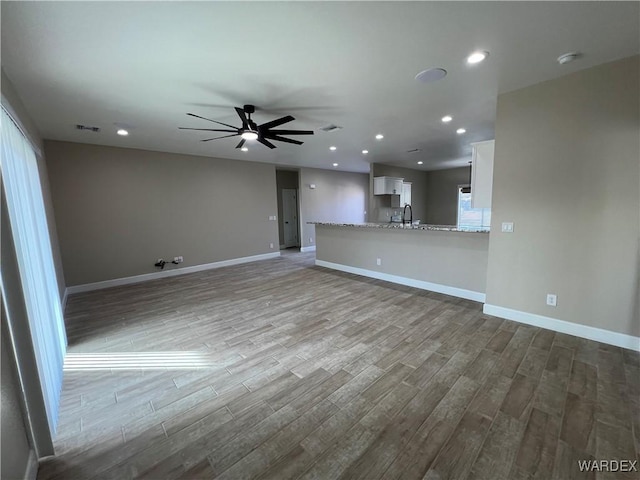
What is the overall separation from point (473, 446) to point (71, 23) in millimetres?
3703

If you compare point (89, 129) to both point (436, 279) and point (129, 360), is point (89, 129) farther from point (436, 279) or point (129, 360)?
point (436, 279)

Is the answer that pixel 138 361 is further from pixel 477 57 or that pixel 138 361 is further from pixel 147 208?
pixel 477 57

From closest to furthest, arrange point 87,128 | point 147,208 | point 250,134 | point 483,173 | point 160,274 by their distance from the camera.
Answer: point 250,134 < point 483,173 < point 87,128 < point 147,208 < point 160,274

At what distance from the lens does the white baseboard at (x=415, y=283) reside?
3957 millimetres

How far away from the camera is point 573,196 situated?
8.82 ft

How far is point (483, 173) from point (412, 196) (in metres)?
6.05

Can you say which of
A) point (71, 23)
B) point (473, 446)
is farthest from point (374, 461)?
point (71, 23)

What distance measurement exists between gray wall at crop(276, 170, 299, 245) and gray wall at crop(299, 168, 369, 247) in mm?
760

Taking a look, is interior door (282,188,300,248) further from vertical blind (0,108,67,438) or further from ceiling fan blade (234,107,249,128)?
vertical blind (0,108,67,438)

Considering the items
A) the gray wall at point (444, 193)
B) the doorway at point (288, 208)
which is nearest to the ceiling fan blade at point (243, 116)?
the doorway at point (288, 208)

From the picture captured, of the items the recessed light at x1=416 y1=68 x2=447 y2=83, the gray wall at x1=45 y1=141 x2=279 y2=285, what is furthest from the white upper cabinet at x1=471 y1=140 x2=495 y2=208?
the gray wall at x1=45 y1=141 x2=279 y2=285

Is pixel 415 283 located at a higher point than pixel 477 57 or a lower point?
lower

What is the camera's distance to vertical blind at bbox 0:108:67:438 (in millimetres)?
1676

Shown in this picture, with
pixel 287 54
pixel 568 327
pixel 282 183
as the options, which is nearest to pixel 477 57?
pixel 287 54
